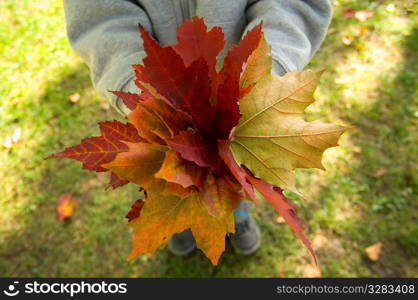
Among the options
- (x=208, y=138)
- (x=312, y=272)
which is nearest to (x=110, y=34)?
(x=208, y=138)

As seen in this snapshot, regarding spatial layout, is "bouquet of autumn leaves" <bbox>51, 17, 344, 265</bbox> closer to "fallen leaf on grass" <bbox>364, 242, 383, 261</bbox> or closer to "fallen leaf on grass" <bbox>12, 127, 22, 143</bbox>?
"fallen leaf on grass" <bbox>364, 242, 383, 261</bbox>

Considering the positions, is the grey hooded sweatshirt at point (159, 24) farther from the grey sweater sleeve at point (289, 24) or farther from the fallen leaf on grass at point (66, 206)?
the fallen leaf on grass at point (66, 206)

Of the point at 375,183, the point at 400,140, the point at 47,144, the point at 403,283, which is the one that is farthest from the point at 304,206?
the point at 47,144

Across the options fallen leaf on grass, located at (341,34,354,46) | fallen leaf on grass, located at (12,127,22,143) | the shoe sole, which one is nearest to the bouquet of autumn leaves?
the shoe sole

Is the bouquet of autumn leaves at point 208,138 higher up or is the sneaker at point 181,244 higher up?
the bouquet of autumn leaves at point 208,138

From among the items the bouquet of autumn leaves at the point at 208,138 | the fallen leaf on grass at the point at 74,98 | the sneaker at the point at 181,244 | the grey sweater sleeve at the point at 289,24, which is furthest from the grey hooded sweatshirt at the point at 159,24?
the fallen leaf on grass at the point at 74,98

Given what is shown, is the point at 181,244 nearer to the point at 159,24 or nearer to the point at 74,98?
the point at 159,24

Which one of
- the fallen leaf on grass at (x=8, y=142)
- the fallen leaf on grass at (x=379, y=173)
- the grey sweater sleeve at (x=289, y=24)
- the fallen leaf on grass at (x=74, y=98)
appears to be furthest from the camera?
the fallen leaf on grass at (x=74, y=98)
